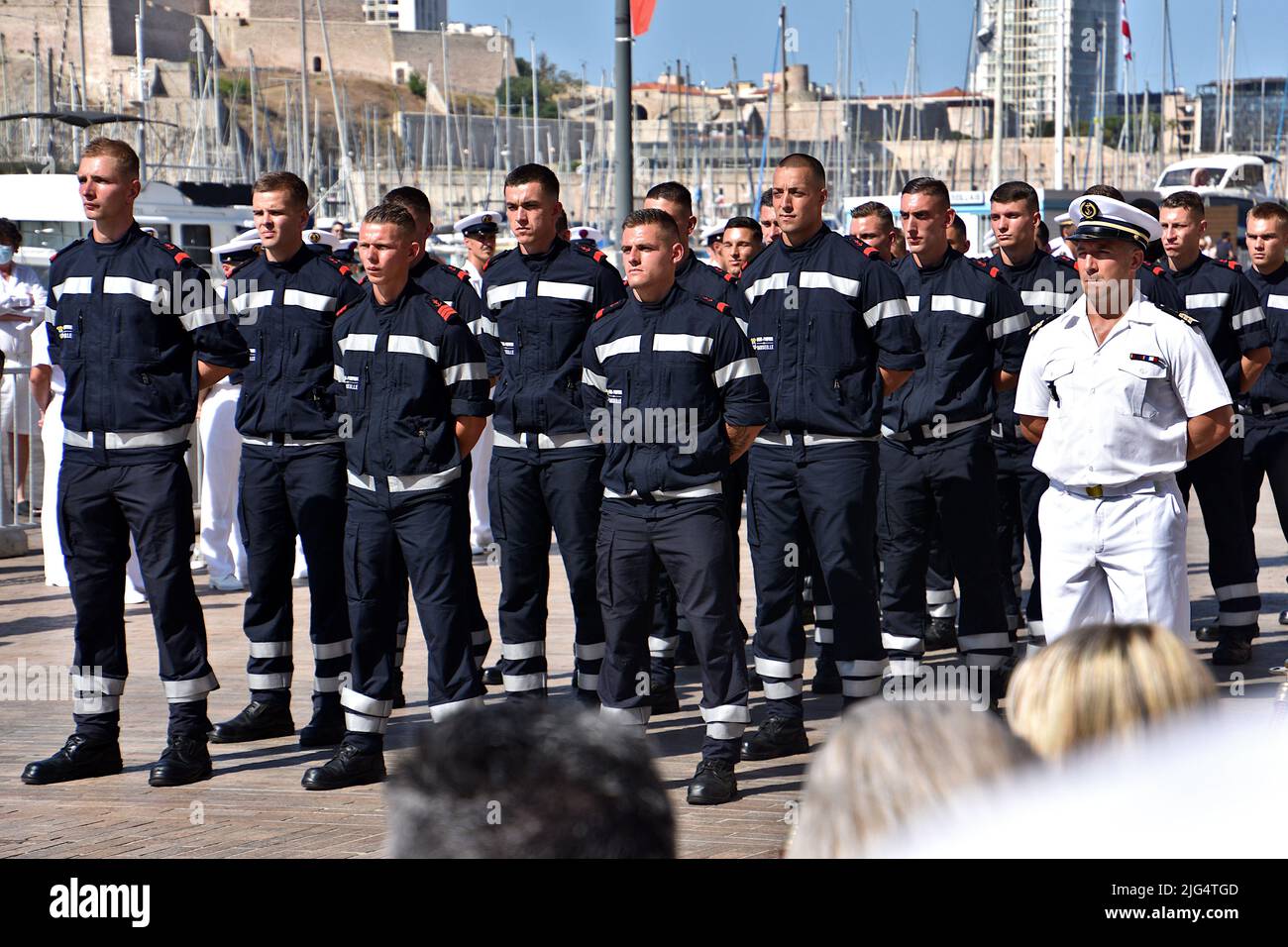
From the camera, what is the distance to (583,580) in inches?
303

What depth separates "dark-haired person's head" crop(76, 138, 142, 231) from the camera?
276 inches

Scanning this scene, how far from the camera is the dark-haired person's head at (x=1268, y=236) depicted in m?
9.71

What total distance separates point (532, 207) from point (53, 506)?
5.50 metres

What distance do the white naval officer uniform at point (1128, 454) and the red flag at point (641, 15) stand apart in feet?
20.5

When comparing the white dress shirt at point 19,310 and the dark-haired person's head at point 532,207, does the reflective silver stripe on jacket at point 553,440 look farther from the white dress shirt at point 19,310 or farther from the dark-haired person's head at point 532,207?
the white dress shirt at point 19,310

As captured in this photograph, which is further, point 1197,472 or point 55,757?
point 1197,472

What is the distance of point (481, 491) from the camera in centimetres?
1305

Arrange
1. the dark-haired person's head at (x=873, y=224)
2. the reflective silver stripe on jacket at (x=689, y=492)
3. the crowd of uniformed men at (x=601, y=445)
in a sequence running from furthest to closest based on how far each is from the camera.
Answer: the dark-haired person's head at (x=873, y=224)
the reflective silver stripe on jacket at (x=689, y=492)
the crowd of uniformed men at (x=601, y=445)

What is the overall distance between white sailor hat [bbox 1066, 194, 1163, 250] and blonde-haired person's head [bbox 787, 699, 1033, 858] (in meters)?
4.28

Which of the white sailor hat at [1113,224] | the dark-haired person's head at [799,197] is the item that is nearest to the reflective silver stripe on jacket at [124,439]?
the dark-haired person's head at [799,197]

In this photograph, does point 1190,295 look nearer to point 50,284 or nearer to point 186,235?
point 50,284

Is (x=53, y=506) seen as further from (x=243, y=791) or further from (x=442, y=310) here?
(x=442, y=310)
